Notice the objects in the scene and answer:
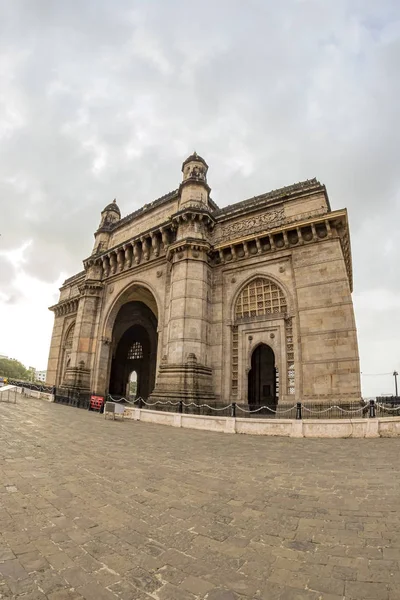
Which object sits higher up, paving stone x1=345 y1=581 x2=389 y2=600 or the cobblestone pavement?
paving stone x1=345 y1=581 x2=389 y2=600

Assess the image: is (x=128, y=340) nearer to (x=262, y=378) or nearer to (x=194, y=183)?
(x=262, y=378)

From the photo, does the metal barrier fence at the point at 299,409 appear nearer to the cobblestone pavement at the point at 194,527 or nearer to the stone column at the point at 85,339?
the cobblestone pavement at the point at 194,527

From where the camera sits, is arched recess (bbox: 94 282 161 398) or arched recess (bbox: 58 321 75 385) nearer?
arched recess (bbox: 94 282 161 398)

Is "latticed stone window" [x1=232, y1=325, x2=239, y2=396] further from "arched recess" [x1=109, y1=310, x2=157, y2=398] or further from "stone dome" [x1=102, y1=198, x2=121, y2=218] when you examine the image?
"stone dome" [x1=102, y1=198, x2=121, y2=218]

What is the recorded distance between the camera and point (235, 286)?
17.7 m

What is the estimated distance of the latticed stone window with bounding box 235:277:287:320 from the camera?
16.3 m

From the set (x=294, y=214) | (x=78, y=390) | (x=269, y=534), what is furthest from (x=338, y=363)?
(x=78, y=390)

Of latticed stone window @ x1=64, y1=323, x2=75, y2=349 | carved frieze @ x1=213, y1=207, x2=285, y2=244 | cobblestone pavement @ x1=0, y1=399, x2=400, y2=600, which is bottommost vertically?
cobblestone pavement @ x1=0, y1=399, x2=400, y2=600

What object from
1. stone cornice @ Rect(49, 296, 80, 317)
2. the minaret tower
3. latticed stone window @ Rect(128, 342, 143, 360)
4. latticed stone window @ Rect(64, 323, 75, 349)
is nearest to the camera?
the minaret tower

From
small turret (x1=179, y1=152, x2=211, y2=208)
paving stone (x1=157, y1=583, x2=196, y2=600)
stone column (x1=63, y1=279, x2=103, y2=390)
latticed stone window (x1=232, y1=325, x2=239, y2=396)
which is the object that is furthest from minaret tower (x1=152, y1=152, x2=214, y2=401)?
paving stone (x1=157, y1=583, x2=196, y2=600)

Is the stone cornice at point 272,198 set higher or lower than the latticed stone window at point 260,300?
higher

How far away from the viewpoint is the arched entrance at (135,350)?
28891 mm

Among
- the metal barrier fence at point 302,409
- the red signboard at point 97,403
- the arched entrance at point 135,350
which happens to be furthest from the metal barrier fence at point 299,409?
the arched entrance at point 135,350

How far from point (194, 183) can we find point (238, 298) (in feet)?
26.8
